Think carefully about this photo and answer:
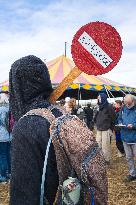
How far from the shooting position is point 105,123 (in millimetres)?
9375

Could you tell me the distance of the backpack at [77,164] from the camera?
194cm

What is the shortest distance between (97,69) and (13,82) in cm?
47

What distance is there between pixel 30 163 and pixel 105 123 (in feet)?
24.6

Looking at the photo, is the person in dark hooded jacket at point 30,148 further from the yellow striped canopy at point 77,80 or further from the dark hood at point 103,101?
the yellow striped canopy at point 77,80

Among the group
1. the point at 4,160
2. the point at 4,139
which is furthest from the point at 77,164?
the point at 4,160

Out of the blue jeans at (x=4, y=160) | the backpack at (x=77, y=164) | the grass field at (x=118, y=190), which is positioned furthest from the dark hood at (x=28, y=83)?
the blue jeans at (x=4, y=160)

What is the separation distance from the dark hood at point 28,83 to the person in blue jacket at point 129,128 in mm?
5506

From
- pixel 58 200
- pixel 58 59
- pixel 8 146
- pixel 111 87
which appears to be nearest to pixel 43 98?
pixel 58 200

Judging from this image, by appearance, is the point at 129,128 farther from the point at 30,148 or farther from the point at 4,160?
the point at 30,148

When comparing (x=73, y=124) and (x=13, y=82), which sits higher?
(x=13, y=82)

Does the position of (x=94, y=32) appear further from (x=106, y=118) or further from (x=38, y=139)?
(x=106, y=118)

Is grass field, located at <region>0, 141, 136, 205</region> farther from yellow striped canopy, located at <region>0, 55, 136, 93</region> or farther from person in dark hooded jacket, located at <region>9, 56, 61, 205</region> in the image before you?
yellow striped canopy, located at <region>0, 55, 136, 93</region>

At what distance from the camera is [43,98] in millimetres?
2188

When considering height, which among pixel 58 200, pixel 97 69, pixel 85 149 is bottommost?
pixel 58 200
